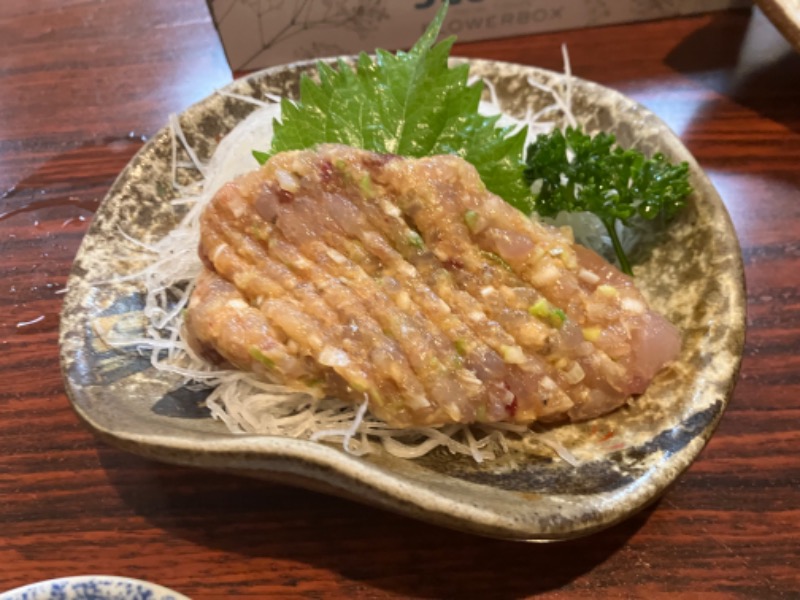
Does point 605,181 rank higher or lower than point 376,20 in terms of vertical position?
lower

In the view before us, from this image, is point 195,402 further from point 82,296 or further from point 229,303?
point 82,296

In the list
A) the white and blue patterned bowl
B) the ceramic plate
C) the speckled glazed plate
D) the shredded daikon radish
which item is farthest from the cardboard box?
the white and blue patterned bowl

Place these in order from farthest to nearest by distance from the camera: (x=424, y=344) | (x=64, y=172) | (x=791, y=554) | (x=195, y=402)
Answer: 1. (x=64, y=172)
2. (x=195, y=402)
3. (x=791, y=554)
4. (x=424, y=344)

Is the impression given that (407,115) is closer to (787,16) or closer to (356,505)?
(356,505)

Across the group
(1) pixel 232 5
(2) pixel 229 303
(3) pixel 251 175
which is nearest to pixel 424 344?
(2) pixel 229 303

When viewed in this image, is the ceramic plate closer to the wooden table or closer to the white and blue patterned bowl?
the wooden table

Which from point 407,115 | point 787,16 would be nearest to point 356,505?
point 407,115
